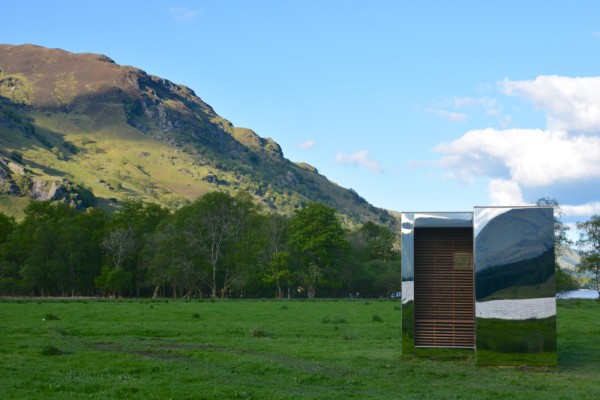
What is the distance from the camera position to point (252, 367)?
2309cm

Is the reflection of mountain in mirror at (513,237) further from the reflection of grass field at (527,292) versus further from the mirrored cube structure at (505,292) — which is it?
the reflection of grass field at (527,292)

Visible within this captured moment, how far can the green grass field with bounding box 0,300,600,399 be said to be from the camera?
18.5 meters

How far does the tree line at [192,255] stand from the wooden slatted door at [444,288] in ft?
262

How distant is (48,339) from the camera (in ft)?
104

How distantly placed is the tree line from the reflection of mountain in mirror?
82870 millimetres

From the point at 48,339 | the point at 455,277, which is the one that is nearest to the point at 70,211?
the point at 48,339

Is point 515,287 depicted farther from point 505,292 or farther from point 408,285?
point 408,285

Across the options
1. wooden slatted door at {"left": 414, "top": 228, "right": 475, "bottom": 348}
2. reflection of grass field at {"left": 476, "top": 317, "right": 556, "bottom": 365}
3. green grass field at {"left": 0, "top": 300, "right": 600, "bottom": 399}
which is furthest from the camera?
wooden slatted door at {"left": 414, "top": 228, "right": 475, "bottom": 348}

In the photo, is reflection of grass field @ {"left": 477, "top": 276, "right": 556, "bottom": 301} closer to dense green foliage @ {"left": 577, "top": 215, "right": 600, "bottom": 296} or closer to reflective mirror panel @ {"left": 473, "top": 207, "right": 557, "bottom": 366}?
reflective mirror panel @ {"left": 473, "top": 207, "right": 557, "bottom": 366}

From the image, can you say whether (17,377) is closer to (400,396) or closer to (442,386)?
(400,396)

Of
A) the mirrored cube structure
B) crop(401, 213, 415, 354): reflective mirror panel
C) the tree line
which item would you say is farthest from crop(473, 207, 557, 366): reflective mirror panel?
the tree line

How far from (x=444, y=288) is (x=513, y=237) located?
14.0 feet

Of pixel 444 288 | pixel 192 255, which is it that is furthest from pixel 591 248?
pixel 444 288

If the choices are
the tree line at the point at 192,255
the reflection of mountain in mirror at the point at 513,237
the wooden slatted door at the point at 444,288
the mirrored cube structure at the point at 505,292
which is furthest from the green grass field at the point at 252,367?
the tree line at the point at 192,255
